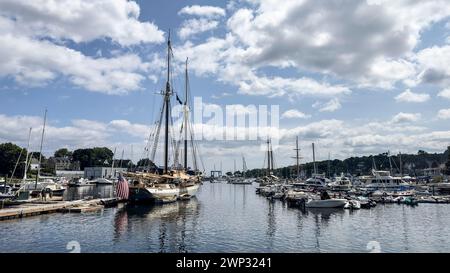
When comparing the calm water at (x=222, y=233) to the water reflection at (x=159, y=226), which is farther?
the water reflection at (x=159, y=226)

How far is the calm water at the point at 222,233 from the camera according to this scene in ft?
111

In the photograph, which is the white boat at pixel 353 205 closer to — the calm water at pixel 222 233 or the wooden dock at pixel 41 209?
the calm water at pixel 222 233

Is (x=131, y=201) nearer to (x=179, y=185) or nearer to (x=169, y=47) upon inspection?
(x=179, y=185)

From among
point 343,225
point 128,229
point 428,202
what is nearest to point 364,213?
point 343,225

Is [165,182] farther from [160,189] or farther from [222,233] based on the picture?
[222,233]

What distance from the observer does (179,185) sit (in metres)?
89.8

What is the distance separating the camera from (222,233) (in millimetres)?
41688

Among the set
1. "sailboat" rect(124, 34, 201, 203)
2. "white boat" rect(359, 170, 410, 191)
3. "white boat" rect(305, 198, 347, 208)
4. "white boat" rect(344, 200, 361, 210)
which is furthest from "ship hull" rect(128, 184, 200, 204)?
"white boat" rect(359, 170, 410, 191)

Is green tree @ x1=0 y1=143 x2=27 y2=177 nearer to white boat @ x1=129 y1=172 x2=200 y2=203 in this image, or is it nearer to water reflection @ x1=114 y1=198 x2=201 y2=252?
white boat @ x1=129 y1=172 x2=200 y2=203

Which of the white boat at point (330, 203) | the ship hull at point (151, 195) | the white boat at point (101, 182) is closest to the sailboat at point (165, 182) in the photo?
the ship hull at point (151, 195)

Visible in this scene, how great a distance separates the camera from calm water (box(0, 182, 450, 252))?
33.8m

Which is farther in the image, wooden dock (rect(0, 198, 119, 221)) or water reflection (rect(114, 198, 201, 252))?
wooden dock (rect(0, 198, 119, 221))
